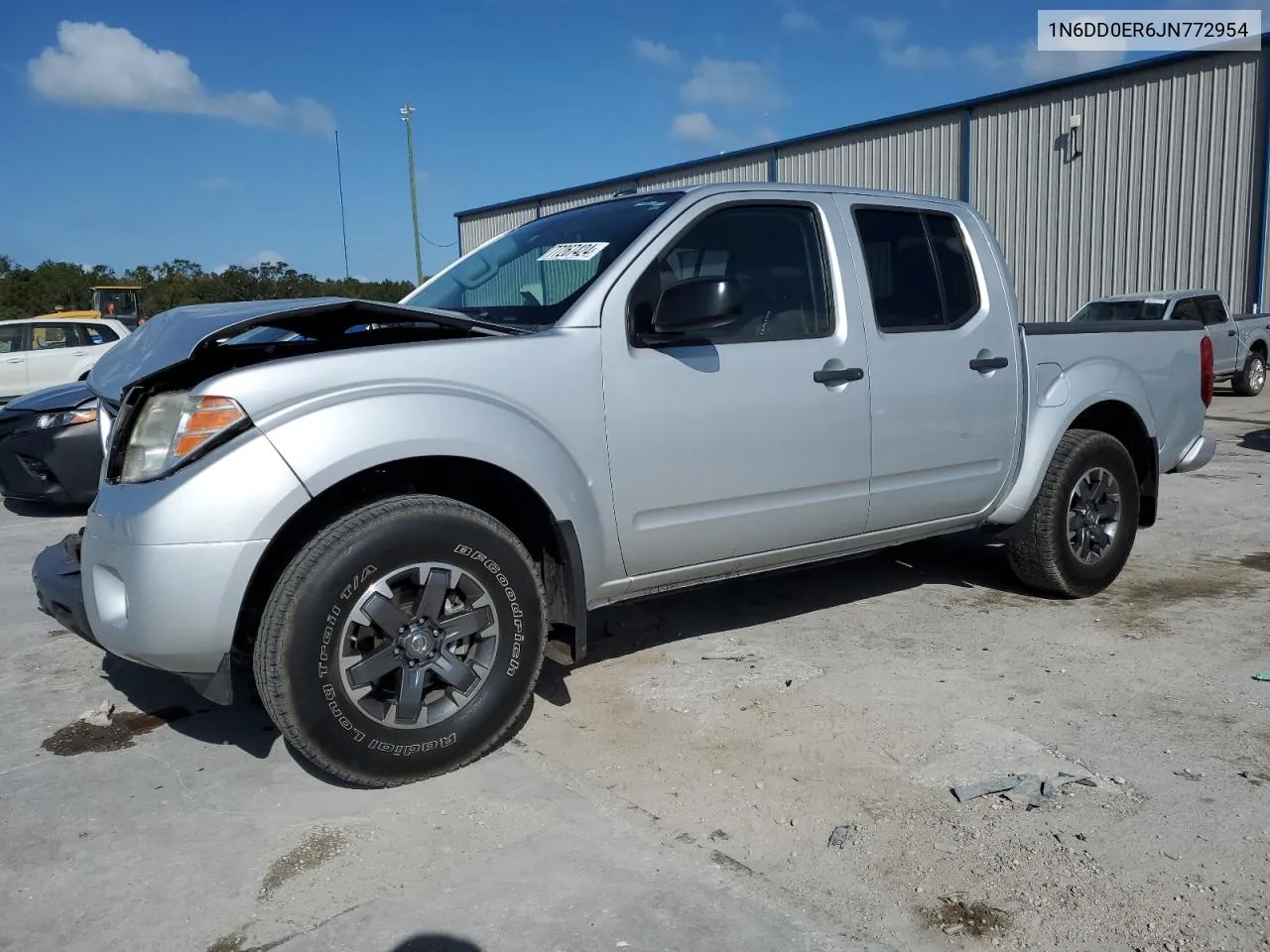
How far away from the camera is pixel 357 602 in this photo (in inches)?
117

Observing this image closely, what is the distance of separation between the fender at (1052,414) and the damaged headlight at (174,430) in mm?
3426

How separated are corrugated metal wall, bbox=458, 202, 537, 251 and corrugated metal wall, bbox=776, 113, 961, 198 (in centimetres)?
981

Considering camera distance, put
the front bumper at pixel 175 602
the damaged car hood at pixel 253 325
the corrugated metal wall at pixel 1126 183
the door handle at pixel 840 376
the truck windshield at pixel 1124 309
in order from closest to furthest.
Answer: the front bumper at pixel 175 602 → the damaged car hood at pixel 253 325 → the door handle at pixel 840 376 → the truck windshield at pixel 1124 309 → the corrugated metal wall at pixel 1126 183

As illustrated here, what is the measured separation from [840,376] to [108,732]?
3.01 meters

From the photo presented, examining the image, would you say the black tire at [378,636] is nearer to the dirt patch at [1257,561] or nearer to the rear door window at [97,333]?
the dirt patch at [1257,561]

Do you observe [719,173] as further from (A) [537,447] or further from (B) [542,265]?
(A) [537,447]

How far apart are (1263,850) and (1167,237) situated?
18.7 meters

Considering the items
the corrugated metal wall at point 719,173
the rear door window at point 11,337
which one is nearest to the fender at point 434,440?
the rear door window at point 11,337

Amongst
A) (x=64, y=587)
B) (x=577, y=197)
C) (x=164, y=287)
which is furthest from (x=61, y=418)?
(x=164, y=287)

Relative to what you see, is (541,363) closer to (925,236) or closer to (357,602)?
(357,602)

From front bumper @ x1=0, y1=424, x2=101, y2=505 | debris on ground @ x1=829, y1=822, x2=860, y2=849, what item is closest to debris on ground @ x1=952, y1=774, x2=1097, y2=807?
debris on ground @ x1=829, y1=822, x2=860, y2=849

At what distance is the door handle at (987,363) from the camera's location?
14.8 feet

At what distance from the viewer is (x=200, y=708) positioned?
12.8 feet

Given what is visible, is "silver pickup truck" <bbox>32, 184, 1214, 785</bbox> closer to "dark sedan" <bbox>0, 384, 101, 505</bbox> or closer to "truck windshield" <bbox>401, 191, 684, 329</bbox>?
"truck windshield" <bbox>401, 191, 684, 329</bbox>
